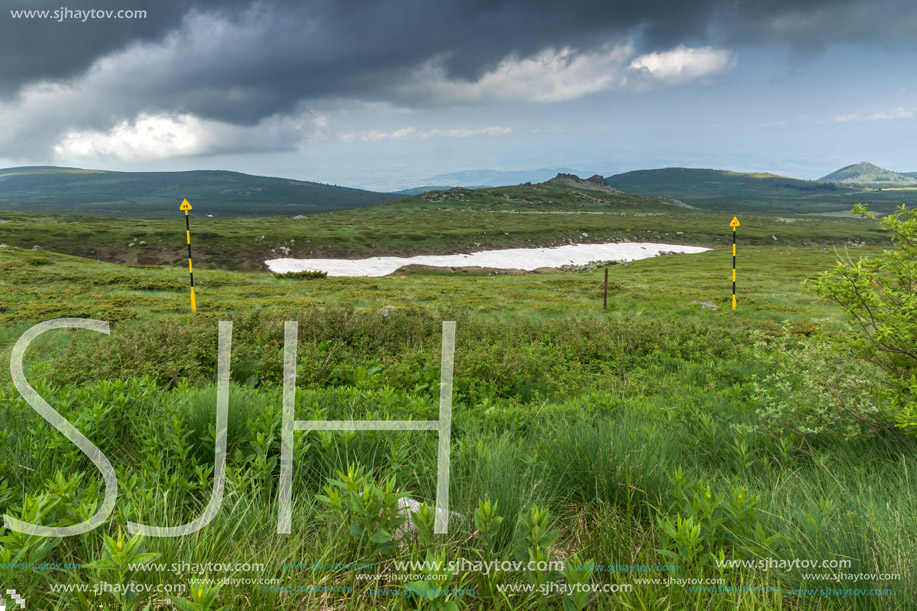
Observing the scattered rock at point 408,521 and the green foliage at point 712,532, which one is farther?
the scattered rock at point 408,521

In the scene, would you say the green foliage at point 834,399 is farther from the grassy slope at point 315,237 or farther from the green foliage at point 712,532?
the grassy slope at point 315,237

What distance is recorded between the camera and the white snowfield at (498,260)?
177ft

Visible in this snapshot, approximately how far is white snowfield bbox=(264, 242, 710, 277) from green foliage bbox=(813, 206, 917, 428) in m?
48.0

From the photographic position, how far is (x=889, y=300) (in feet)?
14.5

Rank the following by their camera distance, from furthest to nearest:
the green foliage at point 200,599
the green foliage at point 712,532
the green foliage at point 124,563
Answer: the green foliage at point 712,532
the green foliage at point 124,563
the green foliage at point 200,599

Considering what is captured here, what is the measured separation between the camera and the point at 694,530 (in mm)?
2273

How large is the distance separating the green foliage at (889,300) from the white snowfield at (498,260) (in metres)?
48.0

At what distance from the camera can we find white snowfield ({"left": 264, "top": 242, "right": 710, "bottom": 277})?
54.0 metres

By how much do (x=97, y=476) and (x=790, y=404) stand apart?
20.6ft

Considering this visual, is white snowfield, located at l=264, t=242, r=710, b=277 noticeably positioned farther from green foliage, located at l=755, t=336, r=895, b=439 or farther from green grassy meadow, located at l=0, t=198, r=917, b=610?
green foliage, located at l=755, t=336, r=895, b=439

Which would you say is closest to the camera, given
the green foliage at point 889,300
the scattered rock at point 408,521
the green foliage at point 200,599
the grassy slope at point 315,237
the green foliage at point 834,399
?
the green foliage at point 200,599

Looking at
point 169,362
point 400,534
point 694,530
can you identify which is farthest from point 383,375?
point 694,530

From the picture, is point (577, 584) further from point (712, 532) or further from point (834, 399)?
point (834, 399)

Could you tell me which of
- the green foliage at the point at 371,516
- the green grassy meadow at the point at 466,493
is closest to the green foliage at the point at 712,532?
the green grassy meadow at the point at 466,493
